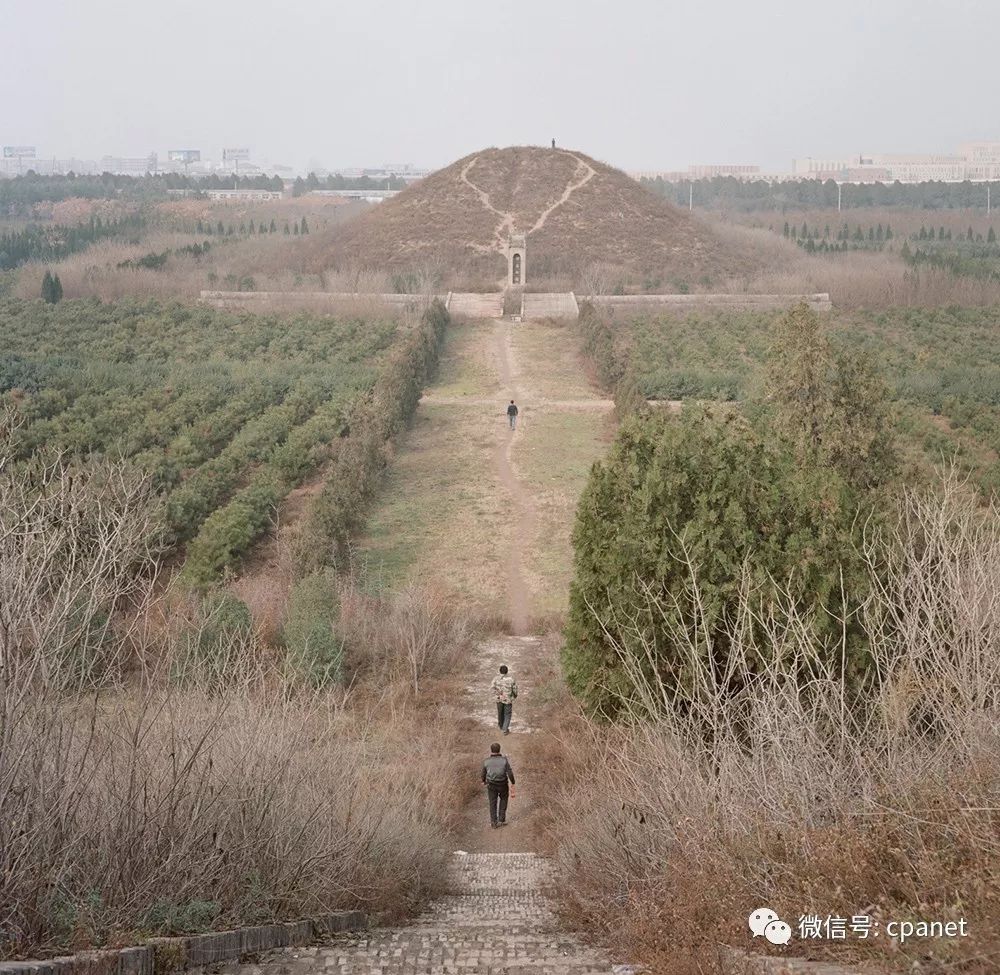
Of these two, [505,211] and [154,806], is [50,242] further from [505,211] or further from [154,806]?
[154,806]

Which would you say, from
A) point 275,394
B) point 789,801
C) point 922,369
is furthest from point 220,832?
point 922,369

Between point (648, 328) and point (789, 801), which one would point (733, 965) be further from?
point (648, 328)

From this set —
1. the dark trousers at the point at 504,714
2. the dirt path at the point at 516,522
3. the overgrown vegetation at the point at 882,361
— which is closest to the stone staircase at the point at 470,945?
the dark trousers at the point at 504,714

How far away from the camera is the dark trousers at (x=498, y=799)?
10.2m

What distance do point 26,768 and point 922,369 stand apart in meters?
31.4

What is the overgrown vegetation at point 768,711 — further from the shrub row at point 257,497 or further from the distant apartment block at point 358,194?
the distant apartment block at point 358,194

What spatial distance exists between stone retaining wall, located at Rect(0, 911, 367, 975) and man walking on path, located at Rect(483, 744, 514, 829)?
315 centimetres

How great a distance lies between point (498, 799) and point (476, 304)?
38.0m

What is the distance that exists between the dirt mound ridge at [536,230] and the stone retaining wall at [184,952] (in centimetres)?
4456

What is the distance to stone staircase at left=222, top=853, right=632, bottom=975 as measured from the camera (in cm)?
592

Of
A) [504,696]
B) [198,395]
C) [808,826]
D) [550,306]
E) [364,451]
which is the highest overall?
[550,306]

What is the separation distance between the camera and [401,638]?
49.0 feet

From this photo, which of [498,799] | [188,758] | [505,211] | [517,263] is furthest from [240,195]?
[188,758]

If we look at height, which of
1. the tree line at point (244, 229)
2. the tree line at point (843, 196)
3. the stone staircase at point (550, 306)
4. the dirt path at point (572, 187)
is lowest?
the stone staircase at point (550, 306)
